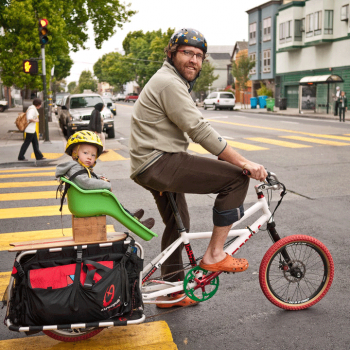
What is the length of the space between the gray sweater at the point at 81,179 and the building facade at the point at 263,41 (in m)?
54.5

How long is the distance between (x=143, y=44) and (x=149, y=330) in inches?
3775

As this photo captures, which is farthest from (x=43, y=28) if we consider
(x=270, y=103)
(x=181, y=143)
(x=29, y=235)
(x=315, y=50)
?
(x=315, y=50)

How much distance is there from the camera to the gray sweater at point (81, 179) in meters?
3.17

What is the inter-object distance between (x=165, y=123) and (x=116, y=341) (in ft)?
5.09

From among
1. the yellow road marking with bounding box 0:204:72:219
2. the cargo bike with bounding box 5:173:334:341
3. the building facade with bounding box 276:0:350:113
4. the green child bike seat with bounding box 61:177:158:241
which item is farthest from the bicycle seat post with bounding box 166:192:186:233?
the building facade with bounding box 276:0:350:113

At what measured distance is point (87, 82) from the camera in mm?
180250

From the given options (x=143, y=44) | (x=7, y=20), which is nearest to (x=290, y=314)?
(x=7, y=20)

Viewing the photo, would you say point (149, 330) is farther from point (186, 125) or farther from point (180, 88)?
point (180, 88)

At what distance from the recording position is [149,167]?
3.28 metres

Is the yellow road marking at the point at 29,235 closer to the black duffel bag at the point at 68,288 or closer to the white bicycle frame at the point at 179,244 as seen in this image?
the white bicycle frame at the point at 179,244

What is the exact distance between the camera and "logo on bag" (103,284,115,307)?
3004 millimetres

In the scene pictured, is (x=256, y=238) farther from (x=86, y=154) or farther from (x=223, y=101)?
(x=223, y=101)

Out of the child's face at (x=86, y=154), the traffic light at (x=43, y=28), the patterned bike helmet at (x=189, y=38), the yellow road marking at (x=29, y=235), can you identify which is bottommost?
the yellow road marking at (x=29, y=235)

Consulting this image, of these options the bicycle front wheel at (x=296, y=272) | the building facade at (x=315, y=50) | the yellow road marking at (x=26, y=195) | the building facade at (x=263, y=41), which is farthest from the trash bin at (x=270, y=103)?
the bicycle front wheel at (x=296, y=272)
